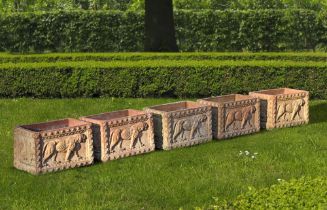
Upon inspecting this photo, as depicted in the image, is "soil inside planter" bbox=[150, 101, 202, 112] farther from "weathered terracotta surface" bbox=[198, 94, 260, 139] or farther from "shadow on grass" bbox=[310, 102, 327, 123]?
"shadow on grass" bbox=[310, 102, 327, 123]

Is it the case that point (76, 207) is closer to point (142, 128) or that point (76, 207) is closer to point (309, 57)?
point (142, 128)

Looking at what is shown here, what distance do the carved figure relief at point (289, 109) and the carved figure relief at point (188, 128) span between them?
1.80 metres

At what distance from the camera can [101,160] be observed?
9.02m

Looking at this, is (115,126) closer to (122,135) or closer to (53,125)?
(122,135)

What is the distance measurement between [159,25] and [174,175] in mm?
10708

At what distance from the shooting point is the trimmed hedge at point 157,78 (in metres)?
14.1

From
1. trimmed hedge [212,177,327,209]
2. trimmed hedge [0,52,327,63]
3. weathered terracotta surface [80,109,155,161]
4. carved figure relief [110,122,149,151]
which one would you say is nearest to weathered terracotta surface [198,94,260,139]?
weathered terracotta surface [80,109,155,161]

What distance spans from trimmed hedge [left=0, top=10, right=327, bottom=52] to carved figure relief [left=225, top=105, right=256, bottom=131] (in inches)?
640

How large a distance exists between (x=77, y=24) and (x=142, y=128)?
18.1 metres

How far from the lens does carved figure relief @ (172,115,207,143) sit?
9672mm

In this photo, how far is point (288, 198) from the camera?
5473 millimetres

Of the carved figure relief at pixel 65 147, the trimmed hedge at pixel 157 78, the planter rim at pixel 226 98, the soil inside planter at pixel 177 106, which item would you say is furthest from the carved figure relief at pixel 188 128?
the trimmed hedge at pixel 157 78

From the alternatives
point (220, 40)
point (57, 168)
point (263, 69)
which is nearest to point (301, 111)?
point (263, 69)

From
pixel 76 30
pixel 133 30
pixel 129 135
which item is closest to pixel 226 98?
pixel 129 135
